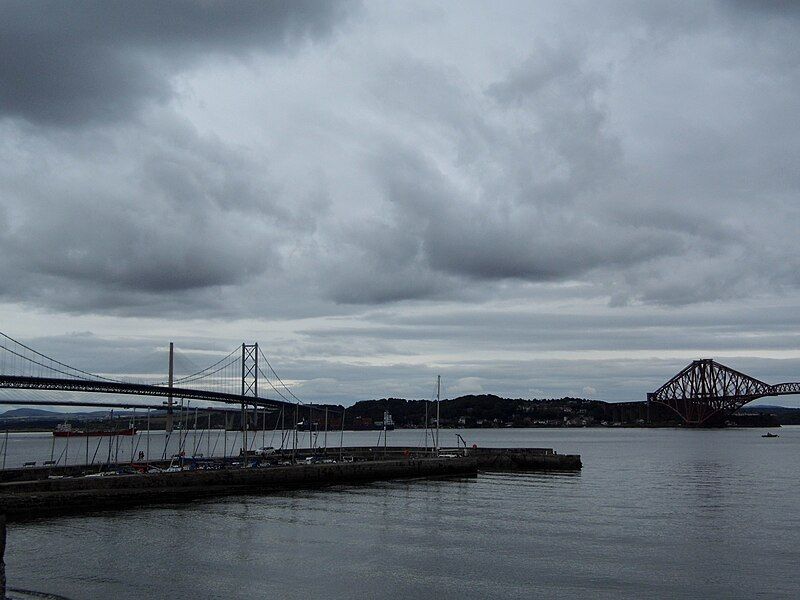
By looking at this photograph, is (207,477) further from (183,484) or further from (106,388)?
(106,388)

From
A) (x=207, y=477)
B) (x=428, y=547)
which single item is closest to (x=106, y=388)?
(x=207, y=477)

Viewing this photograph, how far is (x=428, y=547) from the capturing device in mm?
34125

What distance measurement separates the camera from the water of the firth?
27016 mm

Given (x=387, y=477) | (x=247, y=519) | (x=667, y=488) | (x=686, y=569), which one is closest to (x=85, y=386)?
(x=387, y=477)

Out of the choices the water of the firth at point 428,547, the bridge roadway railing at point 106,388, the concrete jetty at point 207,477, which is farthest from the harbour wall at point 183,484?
the bridge roadway railing at point 106,388

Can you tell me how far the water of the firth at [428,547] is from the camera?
88.6ft

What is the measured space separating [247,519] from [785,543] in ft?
85.6

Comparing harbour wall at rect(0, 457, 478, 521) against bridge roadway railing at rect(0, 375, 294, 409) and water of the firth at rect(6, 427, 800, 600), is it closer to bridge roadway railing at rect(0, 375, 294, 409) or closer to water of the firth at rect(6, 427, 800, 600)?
water of the firth at rect(6, 427, 800, 600)

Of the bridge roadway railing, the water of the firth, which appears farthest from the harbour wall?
the bridge roadway railing

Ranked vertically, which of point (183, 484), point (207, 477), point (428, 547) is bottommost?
point (428, 547)

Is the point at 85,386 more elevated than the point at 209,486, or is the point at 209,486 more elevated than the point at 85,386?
the point at 85,386

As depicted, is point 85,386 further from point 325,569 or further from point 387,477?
point 325,569

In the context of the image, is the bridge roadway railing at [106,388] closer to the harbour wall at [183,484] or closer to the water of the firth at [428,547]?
the harbour wall at [183,484]

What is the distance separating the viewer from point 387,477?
219ft
